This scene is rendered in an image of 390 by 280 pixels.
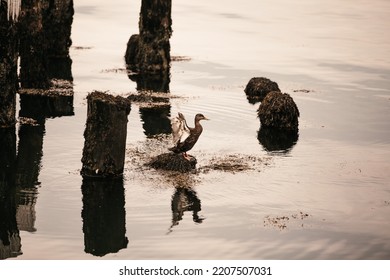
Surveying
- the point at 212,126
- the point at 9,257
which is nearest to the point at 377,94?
the point at 212,126

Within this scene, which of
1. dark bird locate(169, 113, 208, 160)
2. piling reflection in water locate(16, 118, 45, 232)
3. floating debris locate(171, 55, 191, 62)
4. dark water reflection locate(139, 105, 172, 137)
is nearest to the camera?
piling reflection in water locate(16, 118, 45, 232)

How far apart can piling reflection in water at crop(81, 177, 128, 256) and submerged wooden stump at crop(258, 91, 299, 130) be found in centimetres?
748

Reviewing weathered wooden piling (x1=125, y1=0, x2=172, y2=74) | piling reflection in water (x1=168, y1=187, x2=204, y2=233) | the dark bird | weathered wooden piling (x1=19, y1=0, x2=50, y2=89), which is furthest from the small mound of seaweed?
weathered wooden piling (x1=125, y1=0, x2=172, y2=74)

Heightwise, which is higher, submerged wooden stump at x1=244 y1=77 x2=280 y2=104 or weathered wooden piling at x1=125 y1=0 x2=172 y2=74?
weathered wooden piling at x1=125 y1=0 x2=172 y2=74

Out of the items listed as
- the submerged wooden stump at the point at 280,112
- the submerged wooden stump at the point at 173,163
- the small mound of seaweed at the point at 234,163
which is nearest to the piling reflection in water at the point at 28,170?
the submerged wooden stump at the point at 173,163

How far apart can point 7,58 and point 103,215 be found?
6.97 m

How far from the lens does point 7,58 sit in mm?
24500

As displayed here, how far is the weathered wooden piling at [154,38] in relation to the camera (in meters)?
34.8

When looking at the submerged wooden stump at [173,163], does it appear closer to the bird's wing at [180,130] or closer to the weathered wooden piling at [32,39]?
the bird's wing at [180,130]

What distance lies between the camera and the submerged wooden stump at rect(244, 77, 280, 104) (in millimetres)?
31877

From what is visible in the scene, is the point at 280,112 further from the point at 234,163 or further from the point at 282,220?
the point at 282,220

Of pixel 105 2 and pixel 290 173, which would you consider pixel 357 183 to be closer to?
pixel 290 173

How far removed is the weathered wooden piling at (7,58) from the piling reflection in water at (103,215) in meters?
4.65

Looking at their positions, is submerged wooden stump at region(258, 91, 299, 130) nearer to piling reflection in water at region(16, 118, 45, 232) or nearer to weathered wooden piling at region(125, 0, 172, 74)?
piling reflection in water at region(16, 118, 45, 232)
